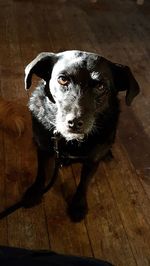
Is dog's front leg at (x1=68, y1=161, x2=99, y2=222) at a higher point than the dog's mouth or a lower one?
lower

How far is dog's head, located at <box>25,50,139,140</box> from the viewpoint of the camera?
49.1 inches

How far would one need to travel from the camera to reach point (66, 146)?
143cm

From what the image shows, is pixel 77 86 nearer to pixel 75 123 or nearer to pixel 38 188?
pixel 75 123

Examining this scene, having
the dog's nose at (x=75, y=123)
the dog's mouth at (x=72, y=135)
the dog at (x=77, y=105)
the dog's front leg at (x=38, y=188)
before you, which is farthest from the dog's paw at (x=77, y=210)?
the dog's nose at (x=75, y=123)

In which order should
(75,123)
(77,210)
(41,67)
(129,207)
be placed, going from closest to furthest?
1. (75,123)
2. (41,67)
3. (77,210)
4. (129,207)

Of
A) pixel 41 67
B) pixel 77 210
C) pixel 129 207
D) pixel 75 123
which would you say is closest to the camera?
pixel 75 123

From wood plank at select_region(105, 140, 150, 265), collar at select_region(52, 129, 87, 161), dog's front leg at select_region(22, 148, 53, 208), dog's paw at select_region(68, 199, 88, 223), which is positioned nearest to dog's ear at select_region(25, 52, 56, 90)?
collar at select_region(52, 129, 87, 161)

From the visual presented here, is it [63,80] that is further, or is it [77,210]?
[77,210]

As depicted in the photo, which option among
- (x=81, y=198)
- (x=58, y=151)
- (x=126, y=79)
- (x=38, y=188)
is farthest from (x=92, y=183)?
(x=126, y=79)

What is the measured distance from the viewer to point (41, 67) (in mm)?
1357

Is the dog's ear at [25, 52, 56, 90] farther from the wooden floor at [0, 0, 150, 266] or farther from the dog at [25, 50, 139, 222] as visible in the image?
the wooden floor at [0, 0, 150, 266]

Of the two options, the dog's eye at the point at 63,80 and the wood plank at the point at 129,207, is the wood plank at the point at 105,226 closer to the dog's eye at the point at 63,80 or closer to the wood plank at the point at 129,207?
the wood plank at the point at 129,207

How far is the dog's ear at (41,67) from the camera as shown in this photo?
1.32 meters

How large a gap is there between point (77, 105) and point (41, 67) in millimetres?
225
